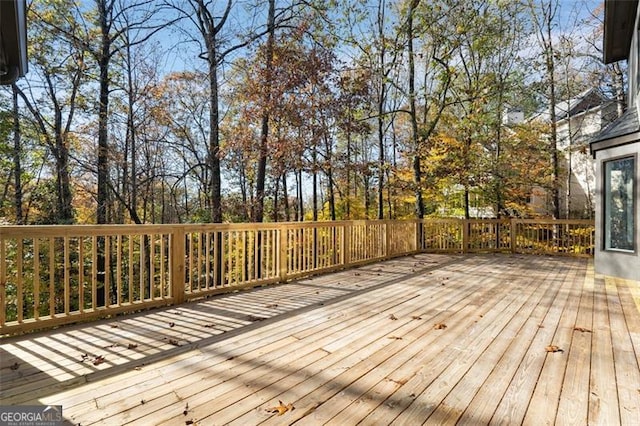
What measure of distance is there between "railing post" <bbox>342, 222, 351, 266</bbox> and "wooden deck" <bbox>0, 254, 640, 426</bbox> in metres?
2.23

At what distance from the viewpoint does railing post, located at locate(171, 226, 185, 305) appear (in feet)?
12.4

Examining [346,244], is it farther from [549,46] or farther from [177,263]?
[549,46]

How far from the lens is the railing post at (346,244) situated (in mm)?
6375

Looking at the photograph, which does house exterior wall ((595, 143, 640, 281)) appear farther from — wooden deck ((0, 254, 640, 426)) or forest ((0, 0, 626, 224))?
forest ((0, 0, 626, 224))

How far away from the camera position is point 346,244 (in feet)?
21.1

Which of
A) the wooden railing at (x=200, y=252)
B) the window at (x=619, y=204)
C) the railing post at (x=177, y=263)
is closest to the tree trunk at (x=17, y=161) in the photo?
the wooden railing at (x=200, y=252)

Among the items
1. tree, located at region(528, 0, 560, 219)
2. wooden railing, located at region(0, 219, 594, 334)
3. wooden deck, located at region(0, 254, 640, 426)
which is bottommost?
wooden deck, located at region(0, 254, 640, 426)

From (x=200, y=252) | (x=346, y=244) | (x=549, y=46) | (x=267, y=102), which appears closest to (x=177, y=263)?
(x=200, y=252)

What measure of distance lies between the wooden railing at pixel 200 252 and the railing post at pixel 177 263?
10mm

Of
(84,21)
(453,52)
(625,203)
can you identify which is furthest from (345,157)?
(84,21)

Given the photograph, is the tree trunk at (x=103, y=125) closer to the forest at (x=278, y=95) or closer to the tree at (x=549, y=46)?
the forest at (x=278, y=95)

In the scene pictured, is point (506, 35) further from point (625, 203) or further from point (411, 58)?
point (625, 203)

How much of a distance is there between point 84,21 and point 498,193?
489 inches

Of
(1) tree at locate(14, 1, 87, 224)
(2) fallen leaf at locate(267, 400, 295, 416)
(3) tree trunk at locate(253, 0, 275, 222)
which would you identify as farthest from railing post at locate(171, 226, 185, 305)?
(1) tree at locate(14, 1, 87, 224)
